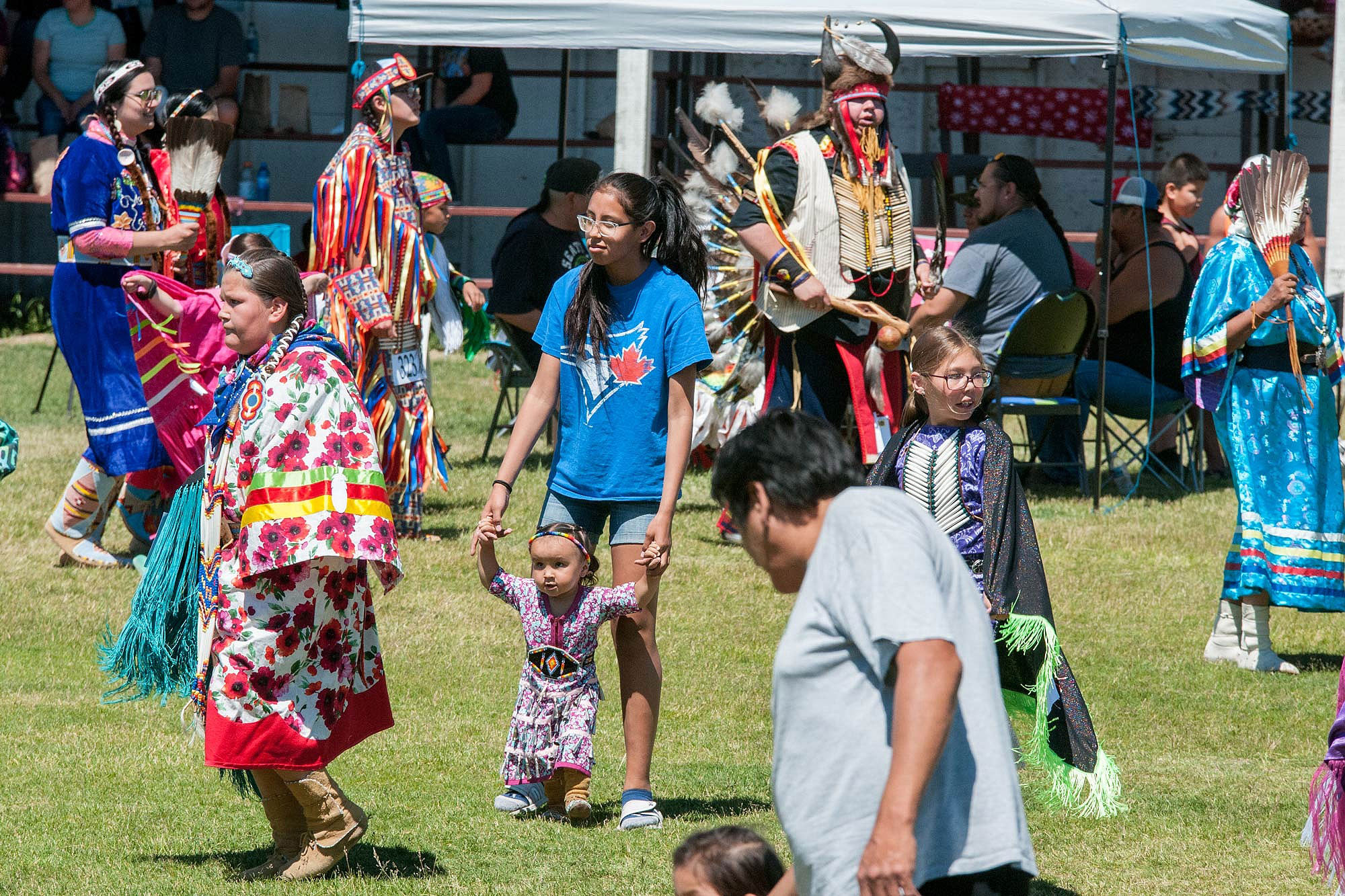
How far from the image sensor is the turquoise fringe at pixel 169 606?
423 cm

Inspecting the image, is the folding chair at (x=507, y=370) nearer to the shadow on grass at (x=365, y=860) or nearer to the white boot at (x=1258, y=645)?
the white boot at (x=1258, y=645)

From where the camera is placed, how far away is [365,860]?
12.3 feet

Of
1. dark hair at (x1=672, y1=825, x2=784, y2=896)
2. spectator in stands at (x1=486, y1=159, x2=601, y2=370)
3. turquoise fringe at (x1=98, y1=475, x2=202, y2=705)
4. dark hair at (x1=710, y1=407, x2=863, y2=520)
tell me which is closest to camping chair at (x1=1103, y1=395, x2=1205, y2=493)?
spectator in stands at (x1=486, y1=159, x2=601, y2=370)

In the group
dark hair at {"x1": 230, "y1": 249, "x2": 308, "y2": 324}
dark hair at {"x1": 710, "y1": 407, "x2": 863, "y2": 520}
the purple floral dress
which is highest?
dark hair at {"x1": 230, "y1": 249, "x2": 308, "y2": 324}

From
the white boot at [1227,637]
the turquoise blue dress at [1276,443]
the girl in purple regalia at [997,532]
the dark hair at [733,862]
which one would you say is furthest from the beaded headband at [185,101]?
the dark hair at [733,862]

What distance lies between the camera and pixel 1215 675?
5527 millimetres

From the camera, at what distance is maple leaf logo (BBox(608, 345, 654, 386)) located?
4004mm

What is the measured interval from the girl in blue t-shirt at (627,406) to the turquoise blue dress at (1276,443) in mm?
2336

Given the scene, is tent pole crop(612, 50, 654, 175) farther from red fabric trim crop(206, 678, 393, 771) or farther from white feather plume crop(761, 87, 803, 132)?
red fabric trim crop(206, 678, 393, 771)

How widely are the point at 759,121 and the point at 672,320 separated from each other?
10.1m

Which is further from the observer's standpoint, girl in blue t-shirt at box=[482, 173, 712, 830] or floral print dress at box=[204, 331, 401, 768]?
girl in blue t-shirt at box=[482, 173, 712, 830]

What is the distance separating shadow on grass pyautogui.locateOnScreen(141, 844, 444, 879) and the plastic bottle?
10411mm

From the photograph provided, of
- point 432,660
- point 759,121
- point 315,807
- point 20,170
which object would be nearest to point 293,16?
point 20,170

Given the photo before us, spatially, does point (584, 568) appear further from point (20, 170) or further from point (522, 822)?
point (20, 170)
